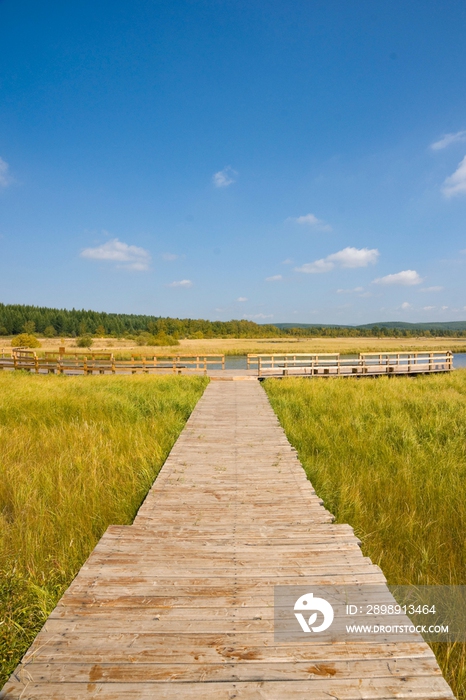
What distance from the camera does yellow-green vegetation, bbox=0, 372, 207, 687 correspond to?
3010 mm

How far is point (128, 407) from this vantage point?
1003cm

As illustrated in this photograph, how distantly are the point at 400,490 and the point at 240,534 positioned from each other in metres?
2.85

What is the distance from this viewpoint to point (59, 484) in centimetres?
494

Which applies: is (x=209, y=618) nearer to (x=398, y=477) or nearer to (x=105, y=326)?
(x=398, y=477)

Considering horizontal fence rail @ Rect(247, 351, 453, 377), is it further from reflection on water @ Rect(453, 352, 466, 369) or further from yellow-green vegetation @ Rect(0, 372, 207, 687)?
reflection on water @ Rect(453, 352, 466, 369)

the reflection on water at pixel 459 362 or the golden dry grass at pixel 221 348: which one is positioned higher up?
the golden dry grass at pixel 221 348

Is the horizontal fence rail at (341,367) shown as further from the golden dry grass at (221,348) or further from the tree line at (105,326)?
the tree line at (105,326)

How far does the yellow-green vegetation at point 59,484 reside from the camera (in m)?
3.01

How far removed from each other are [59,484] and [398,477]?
5.21 m

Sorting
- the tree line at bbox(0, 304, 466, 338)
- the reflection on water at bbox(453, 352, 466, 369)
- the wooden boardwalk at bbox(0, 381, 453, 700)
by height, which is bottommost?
the reflection on water at bbox(453, 352, 466, 369)

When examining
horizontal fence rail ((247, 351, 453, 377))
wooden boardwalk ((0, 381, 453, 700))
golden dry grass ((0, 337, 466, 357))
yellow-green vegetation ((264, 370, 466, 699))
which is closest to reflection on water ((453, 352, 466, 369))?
horizontal fence rail ((247, 351, 453, 377))

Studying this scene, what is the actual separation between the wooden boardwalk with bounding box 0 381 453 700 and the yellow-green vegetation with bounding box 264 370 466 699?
2.06ft

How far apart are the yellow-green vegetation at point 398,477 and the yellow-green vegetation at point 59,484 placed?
9.65 feet

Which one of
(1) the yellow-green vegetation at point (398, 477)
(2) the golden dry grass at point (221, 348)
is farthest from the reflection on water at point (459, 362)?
(1) the yellow-green vegetation at point (398, 477)
